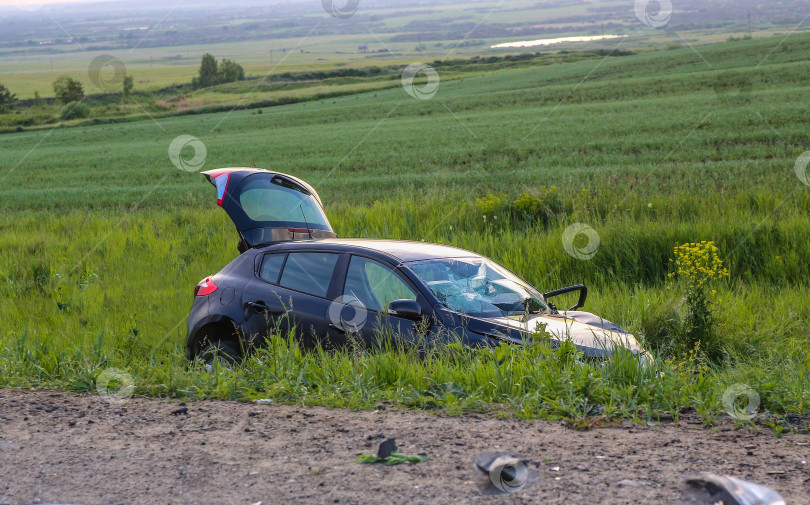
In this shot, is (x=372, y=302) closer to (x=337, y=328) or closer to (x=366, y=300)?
(x=366, y=300)

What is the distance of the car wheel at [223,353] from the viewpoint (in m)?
6.59

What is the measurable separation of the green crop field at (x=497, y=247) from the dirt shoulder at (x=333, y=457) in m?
0.37

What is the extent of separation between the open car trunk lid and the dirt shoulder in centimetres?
268

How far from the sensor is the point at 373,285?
620cm

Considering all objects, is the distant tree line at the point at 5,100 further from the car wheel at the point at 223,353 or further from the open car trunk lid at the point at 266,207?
the car wheel at the point at 223,353

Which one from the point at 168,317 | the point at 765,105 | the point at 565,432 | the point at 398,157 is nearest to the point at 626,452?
the point at 565,432

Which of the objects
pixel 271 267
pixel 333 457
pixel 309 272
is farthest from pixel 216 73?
pixel 333 457

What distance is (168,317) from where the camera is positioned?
30.8 feet

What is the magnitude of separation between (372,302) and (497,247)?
5275 millimetres

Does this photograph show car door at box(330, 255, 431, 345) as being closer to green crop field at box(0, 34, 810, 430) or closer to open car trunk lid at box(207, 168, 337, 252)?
green crop field at box(0, 34, 810, 430)

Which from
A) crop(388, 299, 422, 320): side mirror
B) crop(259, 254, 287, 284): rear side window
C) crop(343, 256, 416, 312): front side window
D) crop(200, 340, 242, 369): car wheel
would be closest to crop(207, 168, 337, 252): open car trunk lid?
crop(259, 254, 287, 284): rear side window

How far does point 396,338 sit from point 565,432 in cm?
181

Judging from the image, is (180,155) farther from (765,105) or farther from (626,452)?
(626,452)

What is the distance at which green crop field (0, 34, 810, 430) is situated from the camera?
5.28 m
